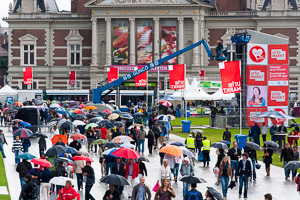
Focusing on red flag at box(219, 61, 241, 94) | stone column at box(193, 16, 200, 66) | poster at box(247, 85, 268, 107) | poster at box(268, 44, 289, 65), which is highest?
stone column at box(193, 16, 200, 66)

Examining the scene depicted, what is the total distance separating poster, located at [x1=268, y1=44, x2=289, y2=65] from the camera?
49.2 metres

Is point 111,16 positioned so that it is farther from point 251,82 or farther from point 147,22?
point 251,82

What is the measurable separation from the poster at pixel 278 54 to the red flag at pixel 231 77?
651 cm

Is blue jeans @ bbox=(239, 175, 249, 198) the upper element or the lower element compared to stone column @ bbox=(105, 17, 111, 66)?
lower

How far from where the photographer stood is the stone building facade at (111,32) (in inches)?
3570

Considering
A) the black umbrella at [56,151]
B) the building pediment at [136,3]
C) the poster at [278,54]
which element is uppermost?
the building pediment at [136,3]

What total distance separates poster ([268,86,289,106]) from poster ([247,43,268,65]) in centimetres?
166

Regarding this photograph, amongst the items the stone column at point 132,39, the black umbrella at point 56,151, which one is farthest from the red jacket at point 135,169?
the stone column at point 132,39

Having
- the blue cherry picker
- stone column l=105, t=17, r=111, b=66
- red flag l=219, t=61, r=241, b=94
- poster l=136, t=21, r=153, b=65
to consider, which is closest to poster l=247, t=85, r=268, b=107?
the blue cherry picker

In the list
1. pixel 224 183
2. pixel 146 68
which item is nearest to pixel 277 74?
pixel 146 68

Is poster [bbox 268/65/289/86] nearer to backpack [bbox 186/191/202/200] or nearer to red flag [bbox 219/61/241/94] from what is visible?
red flag [bbox 219/61/241/94]

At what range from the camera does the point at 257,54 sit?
49531 mm

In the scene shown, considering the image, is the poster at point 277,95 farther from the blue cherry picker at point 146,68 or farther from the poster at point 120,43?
the poster at point 120,43

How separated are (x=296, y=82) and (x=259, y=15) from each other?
8360 millimetres
